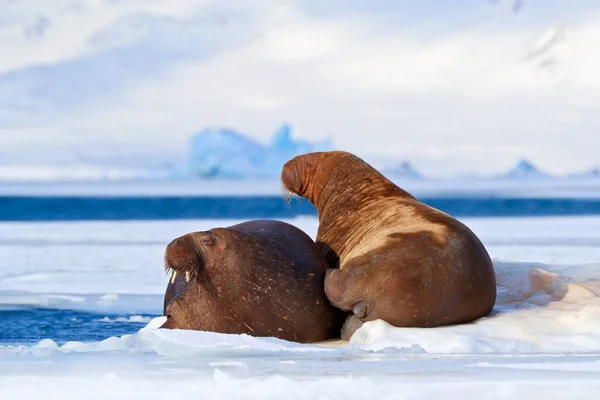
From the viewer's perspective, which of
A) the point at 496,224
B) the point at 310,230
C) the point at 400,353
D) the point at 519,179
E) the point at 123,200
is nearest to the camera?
the point at 400,353

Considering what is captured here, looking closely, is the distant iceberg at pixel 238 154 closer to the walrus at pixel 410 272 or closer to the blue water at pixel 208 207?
the blue water at pixel 208 207

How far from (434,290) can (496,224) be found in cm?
1352

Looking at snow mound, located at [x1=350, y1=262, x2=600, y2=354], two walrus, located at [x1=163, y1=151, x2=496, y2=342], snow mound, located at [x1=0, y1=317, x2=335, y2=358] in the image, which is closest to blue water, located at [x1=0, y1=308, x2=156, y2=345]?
snow mound, located at [x1=0, y1=317, x2=335, y2=358]

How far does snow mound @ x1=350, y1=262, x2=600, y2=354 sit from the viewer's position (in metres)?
5.33

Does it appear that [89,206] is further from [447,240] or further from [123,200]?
[447,240]

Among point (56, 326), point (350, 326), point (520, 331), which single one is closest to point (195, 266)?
point (350, 326)

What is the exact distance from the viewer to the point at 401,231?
579 centimetres

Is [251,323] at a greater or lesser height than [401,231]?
lesser

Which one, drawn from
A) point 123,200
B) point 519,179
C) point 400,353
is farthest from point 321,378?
point 519,179

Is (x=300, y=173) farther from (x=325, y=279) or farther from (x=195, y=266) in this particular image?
(x=195, y=266)

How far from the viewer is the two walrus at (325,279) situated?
554cm

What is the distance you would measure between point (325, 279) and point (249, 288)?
1.42ft

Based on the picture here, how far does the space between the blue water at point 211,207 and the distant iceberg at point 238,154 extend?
92cm

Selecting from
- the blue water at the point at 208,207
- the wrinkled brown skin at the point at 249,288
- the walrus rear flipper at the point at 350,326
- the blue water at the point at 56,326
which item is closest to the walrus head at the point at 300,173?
the wrinkled brown skin at the point at 249,288
